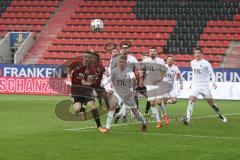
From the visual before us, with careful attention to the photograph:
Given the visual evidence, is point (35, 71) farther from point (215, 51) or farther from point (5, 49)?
point (215, 51)

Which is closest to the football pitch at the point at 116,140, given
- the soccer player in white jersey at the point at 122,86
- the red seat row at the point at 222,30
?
the soccer player in white jersey at the point at 122,86

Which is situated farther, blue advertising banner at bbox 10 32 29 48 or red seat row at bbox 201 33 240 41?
blue advertising banner at bbox 10 32 29 48

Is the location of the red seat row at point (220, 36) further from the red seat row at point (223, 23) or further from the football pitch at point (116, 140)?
the football pitch at point (116, 140)

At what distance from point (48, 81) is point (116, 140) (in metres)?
21.6

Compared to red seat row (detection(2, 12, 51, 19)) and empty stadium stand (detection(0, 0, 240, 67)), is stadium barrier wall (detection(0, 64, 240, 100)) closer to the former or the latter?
empty stadium stand (detection(0, 0, 240, 67))

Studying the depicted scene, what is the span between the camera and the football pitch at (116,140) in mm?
11156

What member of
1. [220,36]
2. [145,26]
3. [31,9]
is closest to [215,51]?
[220,36]

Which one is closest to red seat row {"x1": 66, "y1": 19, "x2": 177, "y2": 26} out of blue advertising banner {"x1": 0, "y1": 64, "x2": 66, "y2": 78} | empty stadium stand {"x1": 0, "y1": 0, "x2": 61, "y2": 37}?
empty stadium stand {"x1": 0, "y1": 0, "x2": 61, "y2": 37}

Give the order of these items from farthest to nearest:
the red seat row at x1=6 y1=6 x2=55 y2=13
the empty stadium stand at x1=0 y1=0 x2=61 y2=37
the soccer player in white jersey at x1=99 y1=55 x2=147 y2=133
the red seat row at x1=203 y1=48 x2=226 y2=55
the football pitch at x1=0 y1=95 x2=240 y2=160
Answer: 1. the red seat row at x1=6 y1=6 x2=55 y2=13
2. the empty stadium stand at x1=0 y1=0 x2=61 y2=37
3. the red seat row at x1=203 y1=48 x2=226 y2=55
4. the soccer player in white jersey at x1=99 y1=55 x2=147 y2=133
5. the football pitch at x1=0 y1=95 x2=240 y2=160

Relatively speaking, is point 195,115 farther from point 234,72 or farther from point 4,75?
point 4,75

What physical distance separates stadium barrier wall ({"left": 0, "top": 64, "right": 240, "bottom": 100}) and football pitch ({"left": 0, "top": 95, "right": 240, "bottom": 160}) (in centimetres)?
1095

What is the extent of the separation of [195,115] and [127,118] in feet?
10.3

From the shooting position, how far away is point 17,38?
43.1 meters

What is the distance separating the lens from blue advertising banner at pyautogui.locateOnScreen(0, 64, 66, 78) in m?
36.4
